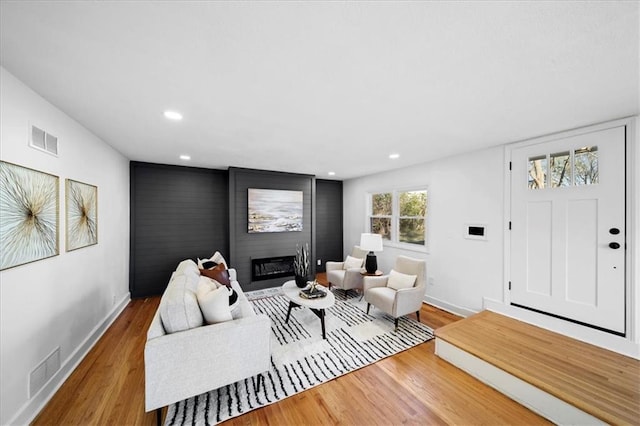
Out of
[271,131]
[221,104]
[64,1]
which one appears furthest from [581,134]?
[64,1]

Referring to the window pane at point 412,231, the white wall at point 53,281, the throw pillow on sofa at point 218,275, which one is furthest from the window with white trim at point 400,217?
the white wall at point 53,281

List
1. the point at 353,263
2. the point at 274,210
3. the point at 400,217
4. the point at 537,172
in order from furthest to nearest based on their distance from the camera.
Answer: the point at 274,210, the point at 400,217, the point at 353,263, the point at 537,172

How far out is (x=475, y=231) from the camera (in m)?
3.39

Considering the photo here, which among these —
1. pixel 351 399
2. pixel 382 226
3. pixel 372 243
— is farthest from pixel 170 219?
pixel 382 226

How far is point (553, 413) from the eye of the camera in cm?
177

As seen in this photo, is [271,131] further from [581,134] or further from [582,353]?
[582,353]

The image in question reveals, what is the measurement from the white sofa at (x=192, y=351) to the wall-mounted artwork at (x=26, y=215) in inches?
39.0

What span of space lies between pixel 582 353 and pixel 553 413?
93 cm

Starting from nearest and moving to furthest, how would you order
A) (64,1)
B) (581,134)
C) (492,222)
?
(64,1), (581,134), (492,222)

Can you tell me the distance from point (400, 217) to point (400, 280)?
1.72m

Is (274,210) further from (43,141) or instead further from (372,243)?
(43,141)

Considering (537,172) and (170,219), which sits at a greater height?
(537,172)

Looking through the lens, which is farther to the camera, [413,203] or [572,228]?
[413,203]

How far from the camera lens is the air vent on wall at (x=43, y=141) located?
5.79 ft
